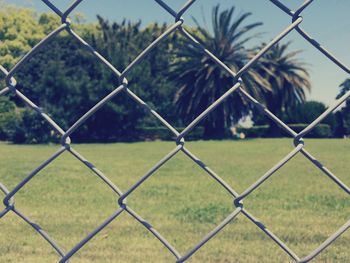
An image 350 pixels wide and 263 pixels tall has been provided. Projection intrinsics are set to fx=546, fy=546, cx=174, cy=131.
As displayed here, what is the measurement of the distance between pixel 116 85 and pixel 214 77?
6000 millimetres

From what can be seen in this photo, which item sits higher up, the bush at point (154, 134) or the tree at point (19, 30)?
the tree at point (19, 30)

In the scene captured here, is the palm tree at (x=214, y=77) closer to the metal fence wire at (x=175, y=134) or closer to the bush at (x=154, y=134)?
the bush at (x=154, y=134)

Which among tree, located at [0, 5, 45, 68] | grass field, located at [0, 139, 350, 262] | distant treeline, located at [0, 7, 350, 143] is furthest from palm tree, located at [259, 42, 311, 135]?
grass field, located at [0, 139, 350, 262]

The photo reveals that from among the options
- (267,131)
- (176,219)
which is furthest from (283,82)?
(176,219)

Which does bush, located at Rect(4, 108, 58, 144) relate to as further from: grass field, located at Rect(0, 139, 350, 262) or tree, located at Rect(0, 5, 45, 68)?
grass field, located at Rect(0, 139, 350, 262)

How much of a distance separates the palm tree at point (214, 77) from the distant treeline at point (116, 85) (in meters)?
0.06

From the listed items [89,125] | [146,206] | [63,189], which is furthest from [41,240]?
[89,125]

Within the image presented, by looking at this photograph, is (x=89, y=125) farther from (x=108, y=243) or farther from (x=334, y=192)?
(x=108, y=243)

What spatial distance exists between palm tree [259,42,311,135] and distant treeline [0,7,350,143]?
0.36ft

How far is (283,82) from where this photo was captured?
114 feet

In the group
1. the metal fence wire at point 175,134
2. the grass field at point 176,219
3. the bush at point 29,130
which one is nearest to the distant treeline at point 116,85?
the bush at point 29,130

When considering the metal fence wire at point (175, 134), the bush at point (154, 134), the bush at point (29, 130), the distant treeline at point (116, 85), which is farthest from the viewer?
the bush at point (154, 134)

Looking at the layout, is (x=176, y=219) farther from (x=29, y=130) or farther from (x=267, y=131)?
(x=267, y=131)

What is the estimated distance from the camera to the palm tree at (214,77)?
2970cm
